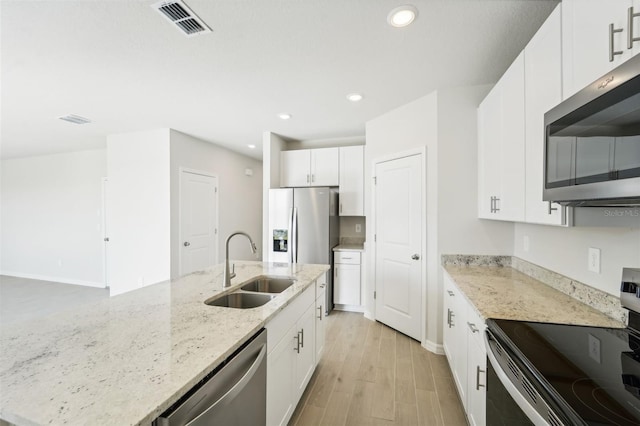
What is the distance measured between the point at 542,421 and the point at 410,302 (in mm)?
2126

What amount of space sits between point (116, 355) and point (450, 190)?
103 inches

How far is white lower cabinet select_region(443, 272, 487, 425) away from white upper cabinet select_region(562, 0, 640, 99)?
1.17 meters

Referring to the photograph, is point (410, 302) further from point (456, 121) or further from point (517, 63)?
point (517, 63)

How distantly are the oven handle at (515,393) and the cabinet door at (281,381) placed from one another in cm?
102

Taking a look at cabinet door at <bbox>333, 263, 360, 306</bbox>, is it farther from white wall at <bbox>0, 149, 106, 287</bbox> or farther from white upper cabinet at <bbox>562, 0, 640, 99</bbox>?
white wall at <bbox>0, 149, 106, 287</bbox>

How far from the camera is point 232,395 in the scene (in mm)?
939

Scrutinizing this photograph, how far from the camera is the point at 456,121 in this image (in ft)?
7.97

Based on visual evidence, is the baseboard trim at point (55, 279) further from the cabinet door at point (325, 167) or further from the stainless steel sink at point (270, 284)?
the stainless steel sink at point (270, 284)

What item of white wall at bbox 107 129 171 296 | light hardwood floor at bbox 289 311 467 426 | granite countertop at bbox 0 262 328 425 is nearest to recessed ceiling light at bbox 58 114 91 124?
white wall at bbox 107 129 171 296

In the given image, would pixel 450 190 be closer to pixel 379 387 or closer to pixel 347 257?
pixel 347 257

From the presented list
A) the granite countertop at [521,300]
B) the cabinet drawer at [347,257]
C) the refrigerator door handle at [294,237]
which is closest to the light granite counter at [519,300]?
the granite countertop at [521,300]

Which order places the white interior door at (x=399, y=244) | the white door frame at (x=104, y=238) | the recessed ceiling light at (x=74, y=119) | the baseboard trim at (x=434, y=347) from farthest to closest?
the white door frame at (x=104, y=238), the recessed ceiling light at (x=74, y=119), the white interior door at (x=399, y=244), the baseboard trim at (x=434, y=347)

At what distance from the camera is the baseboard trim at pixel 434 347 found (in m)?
2.50

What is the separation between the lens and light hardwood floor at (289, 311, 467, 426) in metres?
1.75
